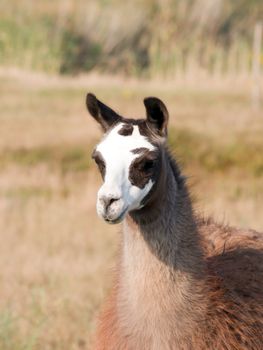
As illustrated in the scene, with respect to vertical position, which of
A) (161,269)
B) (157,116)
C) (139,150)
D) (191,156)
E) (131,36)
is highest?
(131,36)

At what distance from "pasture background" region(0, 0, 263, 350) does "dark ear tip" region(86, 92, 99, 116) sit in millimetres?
1072

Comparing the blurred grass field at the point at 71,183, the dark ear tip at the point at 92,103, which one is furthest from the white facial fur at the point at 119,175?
the blurred grass field at the point at 71,183

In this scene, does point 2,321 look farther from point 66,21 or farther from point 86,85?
point 66,21

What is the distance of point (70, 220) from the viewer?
51.6 feet

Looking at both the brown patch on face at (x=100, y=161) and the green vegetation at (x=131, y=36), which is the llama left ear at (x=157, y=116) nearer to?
the brown patch on face at (x=100, y=161)

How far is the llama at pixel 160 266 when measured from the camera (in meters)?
5.54

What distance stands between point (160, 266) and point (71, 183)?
520 inches

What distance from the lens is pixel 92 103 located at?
5.95 metres

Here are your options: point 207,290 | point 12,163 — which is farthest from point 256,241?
point 12,163

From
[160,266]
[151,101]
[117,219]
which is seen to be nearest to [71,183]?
[160,266]

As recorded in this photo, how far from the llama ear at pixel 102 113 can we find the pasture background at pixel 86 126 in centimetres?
106

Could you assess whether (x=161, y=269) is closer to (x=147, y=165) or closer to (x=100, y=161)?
(x=147, y=165)

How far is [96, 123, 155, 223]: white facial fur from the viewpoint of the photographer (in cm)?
518

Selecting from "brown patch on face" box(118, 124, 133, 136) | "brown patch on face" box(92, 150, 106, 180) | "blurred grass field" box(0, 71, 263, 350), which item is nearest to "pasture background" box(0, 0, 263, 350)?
"blurred grass field" box(0, 71, 263, 350)
